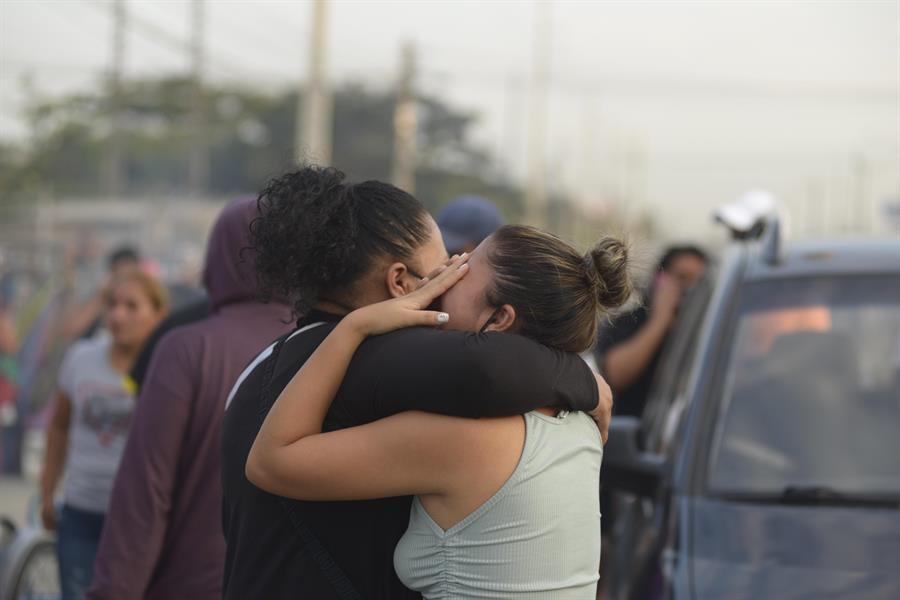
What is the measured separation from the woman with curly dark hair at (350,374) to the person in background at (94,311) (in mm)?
5606

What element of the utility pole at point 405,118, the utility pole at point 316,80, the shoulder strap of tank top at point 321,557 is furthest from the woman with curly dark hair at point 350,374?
the utility pole at point 405,118

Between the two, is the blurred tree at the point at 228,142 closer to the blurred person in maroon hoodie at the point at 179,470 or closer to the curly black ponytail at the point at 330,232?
the blurred person in maroon hoodie at the point at 179,470

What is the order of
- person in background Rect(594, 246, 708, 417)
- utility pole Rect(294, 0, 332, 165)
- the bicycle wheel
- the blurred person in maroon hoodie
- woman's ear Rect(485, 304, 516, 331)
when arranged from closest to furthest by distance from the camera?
woman's ear Rect(485, 304, 516, 331) → the blurred person in maroon hoodie → the bicycle wheel → person in background Rect(594, 246, 708, 417) → utility pole Rect(294, 0, 332, 165)

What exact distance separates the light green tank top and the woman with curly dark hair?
2.5 inches

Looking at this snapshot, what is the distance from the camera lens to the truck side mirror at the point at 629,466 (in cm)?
400

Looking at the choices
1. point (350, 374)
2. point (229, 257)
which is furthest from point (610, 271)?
point (229, 257)

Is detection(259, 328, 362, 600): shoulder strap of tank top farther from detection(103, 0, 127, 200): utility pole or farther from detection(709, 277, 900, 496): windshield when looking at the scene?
detection(103, 0, 127, 200): utility pole

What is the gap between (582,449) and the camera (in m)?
2.16

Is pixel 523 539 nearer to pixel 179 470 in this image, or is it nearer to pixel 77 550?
pixel 179 470

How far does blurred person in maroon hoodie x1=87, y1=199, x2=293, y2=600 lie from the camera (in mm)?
3357

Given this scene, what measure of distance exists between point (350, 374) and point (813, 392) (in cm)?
253

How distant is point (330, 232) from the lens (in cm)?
225

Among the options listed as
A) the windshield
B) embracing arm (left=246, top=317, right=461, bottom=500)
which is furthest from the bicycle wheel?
embracing arm (left=246, top=317, right=461, bottom=500)

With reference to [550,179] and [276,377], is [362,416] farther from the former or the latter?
[550,179]
